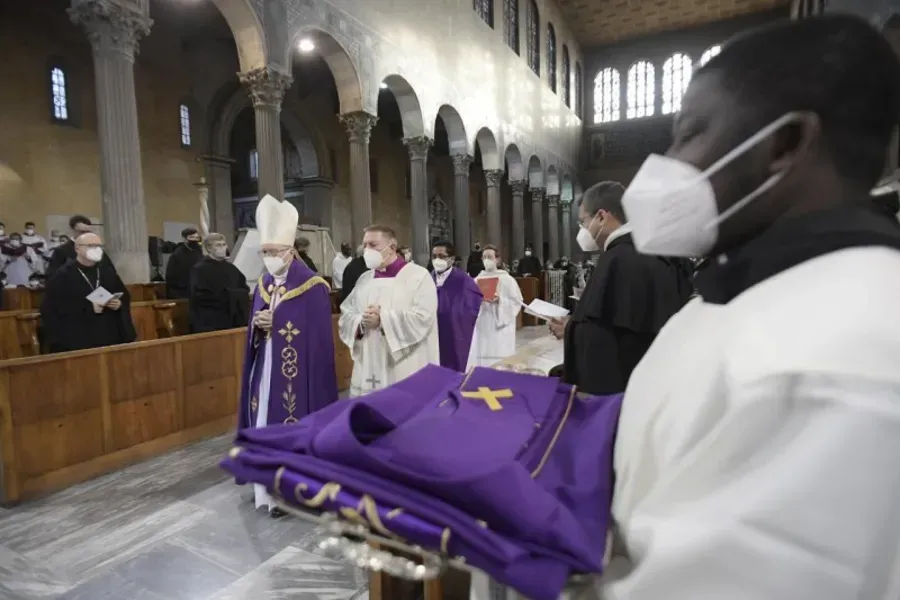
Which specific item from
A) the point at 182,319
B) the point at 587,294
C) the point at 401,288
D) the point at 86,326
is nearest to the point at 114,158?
the point at 182,319

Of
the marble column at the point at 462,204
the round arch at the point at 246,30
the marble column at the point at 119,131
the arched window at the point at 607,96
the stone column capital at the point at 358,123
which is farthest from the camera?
the arched window at the point at 607,96

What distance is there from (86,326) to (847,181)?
18.1 feet

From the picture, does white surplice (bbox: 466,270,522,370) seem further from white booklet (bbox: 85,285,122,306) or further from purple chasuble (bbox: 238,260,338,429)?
white booklet (bbox: 85,285,122,306)

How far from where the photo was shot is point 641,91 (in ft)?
91.9

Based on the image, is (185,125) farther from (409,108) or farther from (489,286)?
(489,286)

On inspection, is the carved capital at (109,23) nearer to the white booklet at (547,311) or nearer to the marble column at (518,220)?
the white booklet at (547,311)

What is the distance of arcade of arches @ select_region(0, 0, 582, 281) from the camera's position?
7.09 m

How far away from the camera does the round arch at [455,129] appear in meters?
14.5

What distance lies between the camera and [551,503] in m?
0.71

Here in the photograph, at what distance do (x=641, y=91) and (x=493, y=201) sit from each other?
15.6 m

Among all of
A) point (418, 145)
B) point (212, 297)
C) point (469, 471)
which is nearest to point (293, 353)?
point (212, 297)

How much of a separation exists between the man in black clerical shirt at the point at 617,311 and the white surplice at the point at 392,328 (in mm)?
1596

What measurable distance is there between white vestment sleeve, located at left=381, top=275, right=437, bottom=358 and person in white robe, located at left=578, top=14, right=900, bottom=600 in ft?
10.3

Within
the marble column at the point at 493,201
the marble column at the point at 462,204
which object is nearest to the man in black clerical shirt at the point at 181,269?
the marble column at the point at 462,204
